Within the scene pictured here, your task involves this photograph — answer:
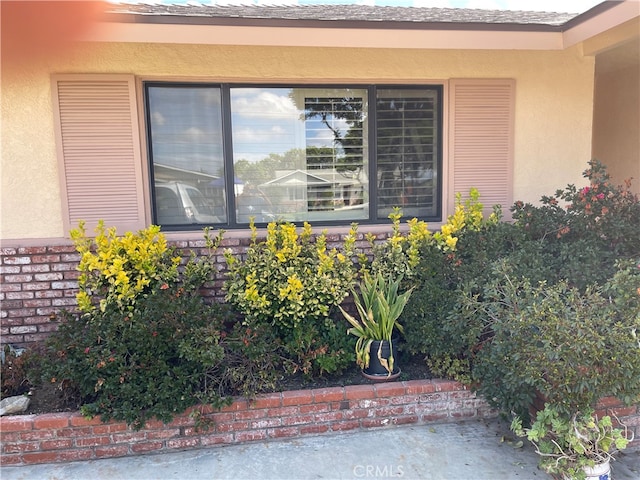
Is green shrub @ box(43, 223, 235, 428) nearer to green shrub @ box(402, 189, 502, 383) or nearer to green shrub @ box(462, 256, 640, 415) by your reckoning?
green shrub @ box(402, 189, 502, 383)

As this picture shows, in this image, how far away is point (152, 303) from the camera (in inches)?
129

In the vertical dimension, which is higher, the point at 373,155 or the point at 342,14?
the point at 342,14

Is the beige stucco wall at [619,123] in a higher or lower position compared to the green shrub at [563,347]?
higher

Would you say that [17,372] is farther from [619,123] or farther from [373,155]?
[619,123]

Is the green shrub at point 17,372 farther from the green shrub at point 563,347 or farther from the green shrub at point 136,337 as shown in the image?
the green shrub at point 563,347

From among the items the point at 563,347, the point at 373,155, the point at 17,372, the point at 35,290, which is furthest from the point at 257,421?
the point at 373,155

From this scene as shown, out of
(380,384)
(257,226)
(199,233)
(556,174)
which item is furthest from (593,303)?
(199,233)

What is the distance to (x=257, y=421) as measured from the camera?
308 centimetres

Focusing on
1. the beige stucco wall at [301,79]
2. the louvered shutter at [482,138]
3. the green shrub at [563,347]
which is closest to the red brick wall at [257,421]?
the green shrub at [563,347]

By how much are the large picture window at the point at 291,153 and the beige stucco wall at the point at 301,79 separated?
0.58 feet

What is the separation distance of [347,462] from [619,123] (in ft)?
18.5

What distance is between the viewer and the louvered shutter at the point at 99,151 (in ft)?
12.3

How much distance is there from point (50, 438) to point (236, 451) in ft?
3.90

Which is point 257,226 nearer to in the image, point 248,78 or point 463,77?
point 248,78
